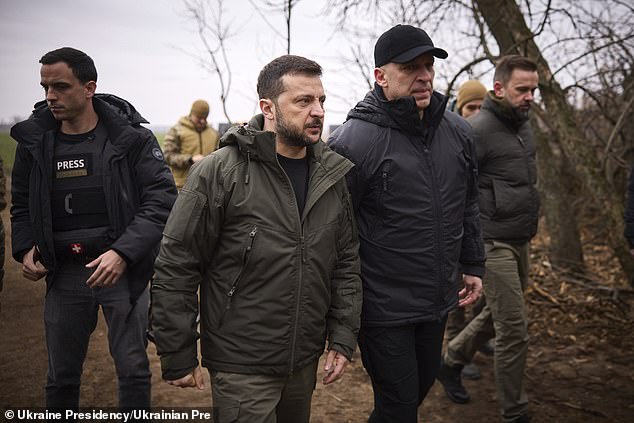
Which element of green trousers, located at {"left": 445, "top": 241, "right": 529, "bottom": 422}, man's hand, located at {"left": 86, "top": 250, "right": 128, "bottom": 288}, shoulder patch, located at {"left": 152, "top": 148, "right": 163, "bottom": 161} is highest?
shoulder patch, located at {"left": 152, "top": 148, "right": 163, "bottom": 161}

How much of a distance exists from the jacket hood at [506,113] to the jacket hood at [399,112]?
45.5 inches

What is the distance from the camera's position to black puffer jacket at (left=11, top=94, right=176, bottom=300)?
3.07 meters

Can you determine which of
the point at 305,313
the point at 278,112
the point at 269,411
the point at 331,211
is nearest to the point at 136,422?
the point at 269,411

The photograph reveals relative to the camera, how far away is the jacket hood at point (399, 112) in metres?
2.78

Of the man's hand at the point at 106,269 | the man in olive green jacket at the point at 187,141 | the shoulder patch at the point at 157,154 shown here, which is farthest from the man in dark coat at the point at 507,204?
the man in olive green jacket at the point at 187,141

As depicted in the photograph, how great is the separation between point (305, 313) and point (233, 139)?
0.81 metres

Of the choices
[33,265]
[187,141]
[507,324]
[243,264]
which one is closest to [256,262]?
[243,264]

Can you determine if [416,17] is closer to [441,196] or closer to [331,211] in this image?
[441,196]

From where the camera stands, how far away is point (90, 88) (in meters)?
3.23

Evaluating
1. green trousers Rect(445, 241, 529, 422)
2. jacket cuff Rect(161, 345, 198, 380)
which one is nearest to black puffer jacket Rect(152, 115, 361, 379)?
jacket cuff Rect(161, 345, 198, 380)

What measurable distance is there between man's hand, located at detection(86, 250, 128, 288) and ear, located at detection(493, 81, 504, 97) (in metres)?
2.80

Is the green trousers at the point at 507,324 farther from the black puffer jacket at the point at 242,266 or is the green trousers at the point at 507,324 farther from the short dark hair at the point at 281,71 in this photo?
the short dark hair at the point at 281,71

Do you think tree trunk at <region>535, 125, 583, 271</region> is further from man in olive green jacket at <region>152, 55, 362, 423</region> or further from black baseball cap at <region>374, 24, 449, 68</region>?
man in olive green jacket at <region>152, 55, 362, 423</region>

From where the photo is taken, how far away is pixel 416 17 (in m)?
6.18
